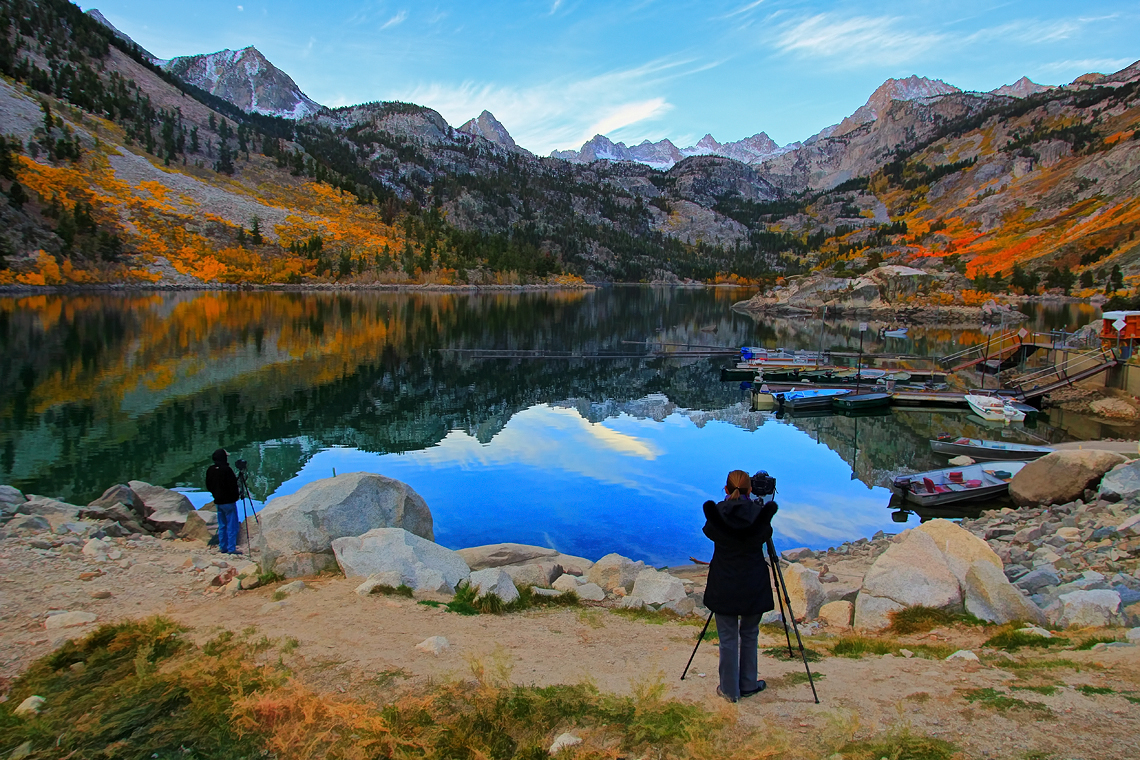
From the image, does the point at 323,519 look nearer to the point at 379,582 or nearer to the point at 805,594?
the point at 379,582

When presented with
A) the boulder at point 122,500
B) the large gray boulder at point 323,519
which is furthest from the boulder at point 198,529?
the large gray boulder at point 323,519

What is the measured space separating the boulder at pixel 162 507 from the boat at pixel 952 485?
2145cm

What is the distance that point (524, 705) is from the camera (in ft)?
21.1

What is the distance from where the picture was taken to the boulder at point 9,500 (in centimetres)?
1462

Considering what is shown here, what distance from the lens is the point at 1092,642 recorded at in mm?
8414

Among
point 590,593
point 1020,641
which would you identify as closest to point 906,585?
point 1020,641

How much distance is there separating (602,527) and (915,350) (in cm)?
5789

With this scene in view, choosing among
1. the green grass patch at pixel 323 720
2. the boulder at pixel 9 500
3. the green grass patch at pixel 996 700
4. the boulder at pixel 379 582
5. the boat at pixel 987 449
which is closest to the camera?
the green grass patch at pixel 323 720

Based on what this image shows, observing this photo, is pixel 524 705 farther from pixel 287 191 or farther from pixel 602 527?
pixel 287 191

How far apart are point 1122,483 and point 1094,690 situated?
1522 centimetres

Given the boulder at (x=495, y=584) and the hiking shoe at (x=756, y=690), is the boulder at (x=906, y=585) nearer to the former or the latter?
the hiking shoe at (x=756, y=690)

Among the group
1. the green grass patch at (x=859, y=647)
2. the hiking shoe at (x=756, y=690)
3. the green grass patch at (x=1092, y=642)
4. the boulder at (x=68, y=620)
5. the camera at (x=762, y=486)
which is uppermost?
the camera at (x=762, y=486)

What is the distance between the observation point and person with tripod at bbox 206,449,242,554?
46.3ft

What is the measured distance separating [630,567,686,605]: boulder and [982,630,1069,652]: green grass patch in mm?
4644
